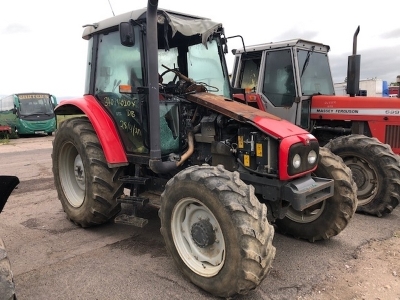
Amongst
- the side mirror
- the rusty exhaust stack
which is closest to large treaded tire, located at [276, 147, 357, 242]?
the rusty exhaust stack

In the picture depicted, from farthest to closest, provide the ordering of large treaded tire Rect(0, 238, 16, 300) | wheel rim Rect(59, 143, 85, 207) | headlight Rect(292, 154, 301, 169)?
wheel rim Rect(59, 143, 85, 207) → headlight Rect(292, 154, 301, 169) → large treaded tire Rect(0, 238, 16, 300)

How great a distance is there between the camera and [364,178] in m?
5.23

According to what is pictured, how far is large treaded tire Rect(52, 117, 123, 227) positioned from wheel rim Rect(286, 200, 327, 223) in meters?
1.99

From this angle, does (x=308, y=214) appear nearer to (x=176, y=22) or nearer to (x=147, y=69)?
(x=147, y=69)

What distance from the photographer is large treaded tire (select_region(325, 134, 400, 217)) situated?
4.90 m

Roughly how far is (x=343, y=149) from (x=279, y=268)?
2.51 meters

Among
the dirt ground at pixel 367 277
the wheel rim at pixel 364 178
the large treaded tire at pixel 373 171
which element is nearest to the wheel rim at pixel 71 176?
the dirt ground at pixel 367 277

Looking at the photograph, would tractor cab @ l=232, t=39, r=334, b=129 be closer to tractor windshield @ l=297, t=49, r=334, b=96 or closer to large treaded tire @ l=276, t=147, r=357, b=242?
tractor windshield @ l=297, t=49, r=334, b=96

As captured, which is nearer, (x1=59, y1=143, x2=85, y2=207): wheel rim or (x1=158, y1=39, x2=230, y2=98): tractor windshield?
(x1=158, y1=39, x2=230, y2=98): tractor windshield

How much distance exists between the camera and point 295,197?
3.16 metres

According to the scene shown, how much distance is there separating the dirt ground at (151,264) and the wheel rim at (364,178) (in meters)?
0.35

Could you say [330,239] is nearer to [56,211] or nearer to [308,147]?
[308,147]

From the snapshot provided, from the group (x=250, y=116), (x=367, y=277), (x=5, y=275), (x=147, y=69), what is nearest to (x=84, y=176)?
(x=147, y=69)

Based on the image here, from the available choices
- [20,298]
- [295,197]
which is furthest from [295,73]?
[20,298]
